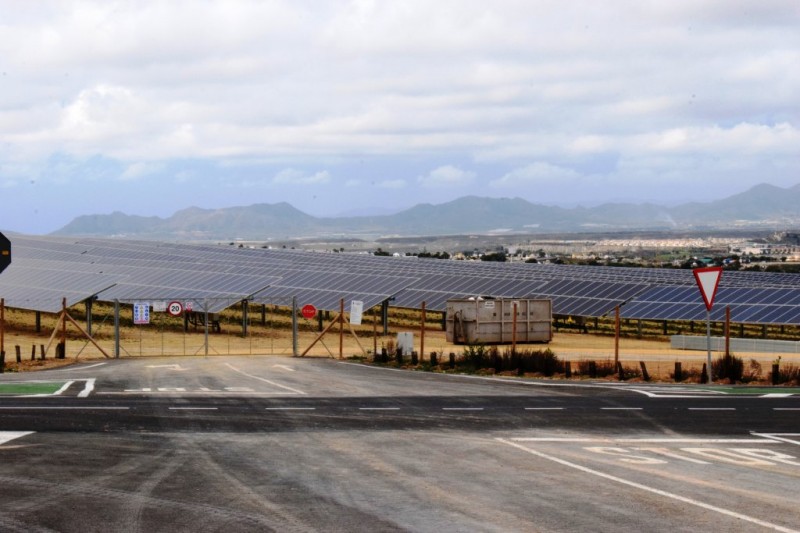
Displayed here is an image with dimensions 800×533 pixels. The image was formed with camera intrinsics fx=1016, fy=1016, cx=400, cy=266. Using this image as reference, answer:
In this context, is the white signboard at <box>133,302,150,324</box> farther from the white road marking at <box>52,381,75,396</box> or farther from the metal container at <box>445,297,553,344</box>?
the metal container at <box>445,297,553,344</box>

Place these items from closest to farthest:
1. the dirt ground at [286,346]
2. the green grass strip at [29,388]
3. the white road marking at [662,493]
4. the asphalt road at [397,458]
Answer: the white road marking at [662,493]
the asphalt road at [397,458]
the green grass strip at [29,388]
the dirt ground at [286,346]

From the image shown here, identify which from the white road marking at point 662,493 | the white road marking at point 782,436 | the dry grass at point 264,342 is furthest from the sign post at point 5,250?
the white road marking at point 782,436

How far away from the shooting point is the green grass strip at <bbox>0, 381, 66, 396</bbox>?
77.6ft

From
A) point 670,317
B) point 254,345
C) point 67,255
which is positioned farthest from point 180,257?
point 670,317

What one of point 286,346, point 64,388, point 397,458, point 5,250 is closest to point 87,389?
point 64,388

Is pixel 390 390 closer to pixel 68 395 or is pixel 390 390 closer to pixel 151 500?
pixel 68 395

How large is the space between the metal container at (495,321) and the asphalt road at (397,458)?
22.9 meters

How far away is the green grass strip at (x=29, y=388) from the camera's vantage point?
931 inches

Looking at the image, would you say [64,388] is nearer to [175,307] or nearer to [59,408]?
[59,408]

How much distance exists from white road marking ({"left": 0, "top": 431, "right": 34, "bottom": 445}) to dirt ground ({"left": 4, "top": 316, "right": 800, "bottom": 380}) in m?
18.2

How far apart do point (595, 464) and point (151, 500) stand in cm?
628

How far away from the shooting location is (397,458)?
14680 millimetres

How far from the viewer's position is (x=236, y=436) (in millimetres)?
16750

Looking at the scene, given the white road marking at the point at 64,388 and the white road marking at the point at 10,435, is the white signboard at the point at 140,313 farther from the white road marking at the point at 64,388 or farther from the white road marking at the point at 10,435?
the white road marking at the point at 10,435
